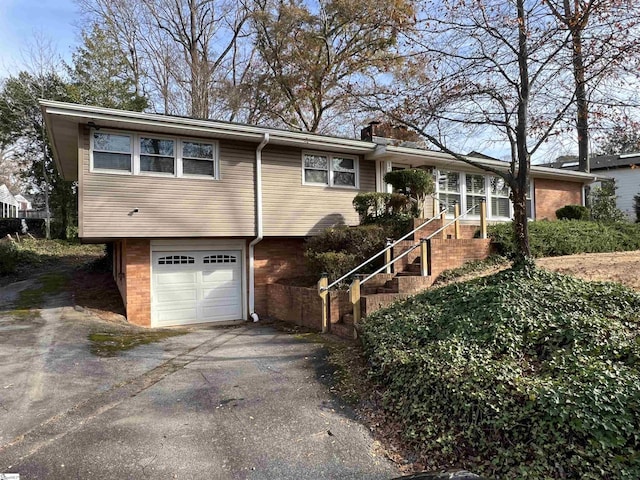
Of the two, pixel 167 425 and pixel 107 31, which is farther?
pixel 107 31

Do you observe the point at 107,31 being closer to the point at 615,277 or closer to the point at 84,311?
the point at 84,311

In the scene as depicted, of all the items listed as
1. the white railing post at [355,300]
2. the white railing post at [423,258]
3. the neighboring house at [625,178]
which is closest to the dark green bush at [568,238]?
the white railing post at [423,258]

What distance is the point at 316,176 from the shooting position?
12.1 meters

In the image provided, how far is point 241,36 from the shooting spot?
24.0 metres

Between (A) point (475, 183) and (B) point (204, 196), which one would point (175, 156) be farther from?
(A) point (475, 183)

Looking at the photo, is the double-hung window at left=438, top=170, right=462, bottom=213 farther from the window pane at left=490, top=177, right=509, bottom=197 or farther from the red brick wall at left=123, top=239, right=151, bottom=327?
the red brick wall at left=123, top=239, right=151, bottom=327

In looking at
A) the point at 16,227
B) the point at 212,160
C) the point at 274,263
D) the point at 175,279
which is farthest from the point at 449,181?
the point at 16,227

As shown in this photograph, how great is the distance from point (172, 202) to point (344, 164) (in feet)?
16.6

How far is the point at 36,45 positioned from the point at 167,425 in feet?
98.9

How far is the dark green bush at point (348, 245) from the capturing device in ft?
32.0

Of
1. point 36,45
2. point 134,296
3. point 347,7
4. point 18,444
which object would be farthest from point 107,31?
point 18,444

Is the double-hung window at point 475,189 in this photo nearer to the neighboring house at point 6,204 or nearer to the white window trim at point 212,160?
the white window trim at point 212,160

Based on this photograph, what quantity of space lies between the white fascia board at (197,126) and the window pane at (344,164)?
342 millimetres

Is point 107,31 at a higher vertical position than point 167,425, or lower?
higher
